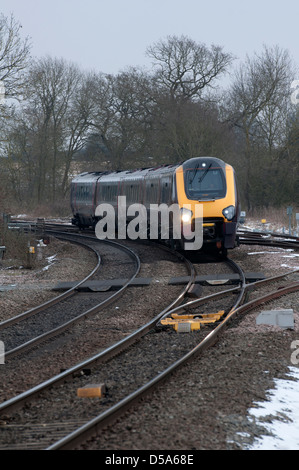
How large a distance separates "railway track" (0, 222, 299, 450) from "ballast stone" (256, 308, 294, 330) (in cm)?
53

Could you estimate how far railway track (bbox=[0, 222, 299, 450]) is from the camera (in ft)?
18.1

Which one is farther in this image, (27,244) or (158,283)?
(27,244)

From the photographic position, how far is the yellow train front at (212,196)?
19.7 meters

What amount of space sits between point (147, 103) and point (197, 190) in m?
29.6

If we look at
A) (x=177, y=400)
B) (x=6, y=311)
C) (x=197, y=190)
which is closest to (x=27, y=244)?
(x=197, y=190)

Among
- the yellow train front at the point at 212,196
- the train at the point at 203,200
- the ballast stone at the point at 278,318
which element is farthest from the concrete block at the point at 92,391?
the yellow train front at the point at 212,196

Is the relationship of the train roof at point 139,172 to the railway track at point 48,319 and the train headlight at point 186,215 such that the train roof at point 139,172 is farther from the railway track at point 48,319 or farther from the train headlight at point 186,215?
the railway track at point 48,319

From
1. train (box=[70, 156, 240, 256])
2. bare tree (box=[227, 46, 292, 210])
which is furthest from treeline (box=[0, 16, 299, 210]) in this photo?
train (box=[70, 156, 240, 256])

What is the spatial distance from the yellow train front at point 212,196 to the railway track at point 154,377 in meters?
5.58

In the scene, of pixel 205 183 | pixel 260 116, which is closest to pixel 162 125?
pixel 260 116

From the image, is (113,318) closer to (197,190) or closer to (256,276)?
(256,276)

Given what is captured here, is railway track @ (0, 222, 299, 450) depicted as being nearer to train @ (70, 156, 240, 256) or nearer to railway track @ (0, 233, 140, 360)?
railway track @ (0, 233, 140, 360)

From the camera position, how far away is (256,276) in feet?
52.9

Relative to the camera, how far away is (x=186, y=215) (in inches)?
770
